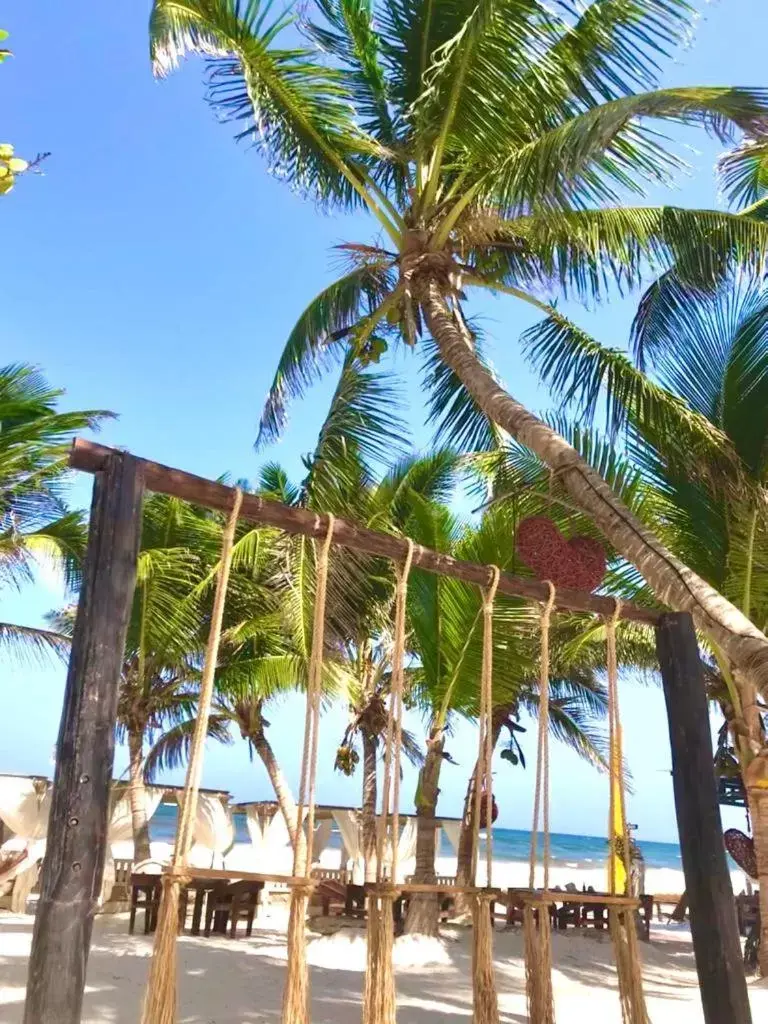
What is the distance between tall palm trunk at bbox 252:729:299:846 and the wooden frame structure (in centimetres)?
780

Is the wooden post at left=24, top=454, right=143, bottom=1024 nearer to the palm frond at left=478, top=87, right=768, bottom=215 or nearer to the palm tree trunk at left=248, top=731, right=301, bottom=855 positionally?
the palm frond at left=478, top=87, right=768, bottom=215

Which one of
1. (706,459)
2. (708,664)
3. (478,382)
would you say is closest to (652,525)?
(706,459)

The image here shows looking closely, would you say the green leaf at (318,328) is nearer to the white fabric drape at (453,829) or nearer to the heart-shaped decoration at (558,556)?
the heart-shaped decoration at (558,556)

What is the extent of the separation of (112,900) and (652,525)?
338 inches

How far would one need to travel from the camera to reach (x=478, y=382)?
4.64 m

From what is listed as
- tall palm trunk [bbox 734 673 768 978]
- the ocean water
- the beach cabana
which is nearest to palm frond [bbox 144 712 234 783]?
the beach cabana

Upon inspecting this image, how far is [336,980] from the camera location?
6.68 meters

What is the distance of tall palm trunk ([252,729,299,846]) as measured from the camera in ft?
35.6

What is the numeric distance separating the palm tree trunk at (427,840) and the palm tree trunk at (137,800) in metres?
3.52

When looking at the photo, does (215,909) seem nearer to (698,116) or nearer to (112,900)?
(112,900)

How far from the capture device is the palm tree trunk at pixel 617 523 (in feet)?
11.3

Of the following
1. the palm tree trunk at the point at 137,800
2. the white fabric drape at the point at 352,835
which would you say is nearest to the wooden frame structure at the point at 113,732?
the palm tree trunk at the point at 137,800

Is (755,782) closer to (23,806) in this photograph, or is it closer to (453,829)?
(453,829)

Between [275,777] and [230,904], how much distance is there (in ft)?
6.62
